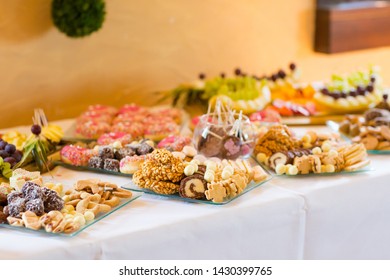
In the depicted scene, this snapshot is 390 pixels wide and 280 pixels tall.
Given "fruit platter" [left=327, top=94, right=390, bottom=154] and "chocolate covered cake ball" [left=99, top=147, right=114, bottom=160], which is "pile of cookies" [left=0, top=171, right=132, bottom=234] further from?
"fruit platter" [left=327, top=94, right=390, bottom=154]

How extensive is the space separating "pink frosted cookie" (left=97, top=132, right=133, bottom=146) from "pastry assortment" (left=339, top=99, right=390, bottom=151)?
747 mm

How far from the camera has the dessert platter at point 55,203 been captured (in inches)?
62.7

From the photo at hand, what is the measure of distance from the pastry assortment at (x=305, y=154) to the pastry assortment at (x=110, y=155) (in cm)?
37

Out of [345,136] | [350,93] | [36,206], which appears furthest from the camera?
[350,93]

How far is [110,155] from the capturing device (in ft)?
6.78

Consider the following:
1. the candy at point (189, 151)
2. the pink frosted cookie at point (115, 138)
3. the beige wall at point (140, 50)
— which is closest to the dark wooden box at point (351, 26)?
the beige wall at point (140, 50)

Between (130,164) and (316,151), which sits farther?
(316,151)

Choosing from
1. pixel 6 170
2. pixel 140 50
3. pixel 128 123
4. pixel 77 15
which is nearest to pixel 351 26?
pixel 140 50

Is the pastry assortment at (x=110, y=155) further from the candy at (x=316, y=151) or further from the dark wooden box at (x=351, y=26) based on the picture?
the dark wooden box at (x=351, y=26)

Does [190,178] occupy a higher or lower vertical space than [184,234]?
higher

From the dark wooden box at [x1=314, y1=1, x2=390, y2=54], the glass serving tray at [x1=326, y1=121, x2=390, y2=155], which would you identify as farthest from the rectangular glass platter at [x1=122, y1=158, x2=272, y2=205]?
the dark wooden box at [x1=314, y1=1, x2=390, y2=54]

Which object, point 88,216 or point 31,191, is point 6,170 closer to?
point 31,191

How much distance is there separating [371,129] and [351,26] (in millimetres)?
1538

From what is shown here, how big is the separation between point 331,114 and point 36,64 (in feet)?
3.94
